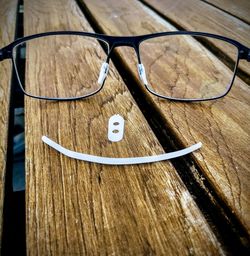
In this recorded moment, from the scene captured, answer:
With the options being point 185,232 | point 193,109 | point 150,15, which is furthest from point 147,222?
point 150,15

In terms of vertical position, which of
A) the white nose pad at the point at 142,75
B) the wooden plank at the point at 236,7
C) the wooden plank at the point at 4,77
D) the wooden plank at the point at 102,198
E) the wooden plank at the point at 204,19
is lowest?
the wooden plank at the point at 4,77

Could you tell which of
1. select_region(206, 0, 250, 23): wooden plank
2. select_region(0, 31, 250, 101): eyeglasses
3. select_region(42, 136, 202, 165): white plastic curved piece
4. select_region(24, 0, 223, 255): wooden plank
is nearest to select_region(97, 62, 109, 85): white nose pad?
select_region(0, 31, 250, 101): eyeglasses

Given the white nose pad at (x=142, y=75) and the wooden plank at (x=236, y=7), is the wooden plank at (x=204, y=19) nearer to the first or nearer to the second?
the wooden plank at (x=236, y=7)

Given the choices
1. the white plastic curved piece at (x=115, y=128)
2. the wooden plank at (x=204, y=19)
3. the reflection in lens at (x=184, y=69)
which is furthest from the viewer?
the wooden plank at (x=204, y=19)

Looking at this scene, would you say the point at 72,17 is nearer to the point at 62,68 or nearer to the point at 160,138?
the point at 62,68

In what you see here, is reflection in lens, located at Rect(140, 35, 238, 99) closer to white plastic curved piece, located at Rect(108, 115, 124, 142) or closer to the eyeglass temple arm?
white plastic curved piece, located at Rect(108, 115, 124, 142)

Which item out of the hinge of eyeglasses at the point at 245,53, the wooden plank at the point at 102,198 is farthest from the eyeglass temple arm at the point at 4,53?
the hinge of eyeglasses at the point at 245,53

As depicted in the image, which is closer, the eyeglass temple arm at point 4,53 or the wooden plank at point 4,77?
the wooden plank at point 4,77
